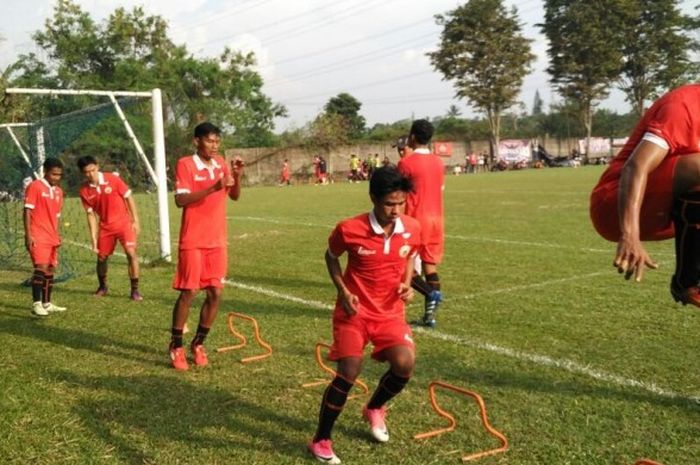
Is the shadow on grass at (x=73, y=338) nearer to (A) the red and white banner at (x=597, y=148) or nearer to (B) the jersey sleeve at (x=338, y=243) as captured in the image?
(B) the jersey sleeve at (x=338, y=243)

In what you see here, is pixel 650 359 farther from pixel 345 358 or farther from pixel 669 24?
pixel 669 24

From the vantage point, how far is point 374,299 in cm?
427

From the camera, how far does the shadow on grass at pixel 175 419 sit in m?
4.38

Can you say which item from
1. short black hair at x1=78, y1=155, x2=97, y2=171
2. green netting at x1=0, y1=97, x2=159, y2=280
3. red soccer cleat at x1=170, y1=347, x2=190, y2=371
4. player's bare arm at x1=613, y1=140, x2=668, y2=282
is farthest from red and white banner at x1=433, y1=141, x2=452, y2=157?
player's bare arm at x1=613, y1=140, x2=668, y2=282

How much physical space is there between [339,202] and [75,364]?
1969cm

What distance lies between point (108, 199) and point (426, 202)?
15.2 ft

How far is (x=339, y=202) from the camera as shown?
2573cm

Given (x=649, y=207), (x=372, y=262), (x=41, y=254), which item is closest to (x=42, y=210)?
(x=41, y=254)

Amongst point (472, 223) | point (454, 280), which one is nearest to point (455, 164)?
point (472, 223)

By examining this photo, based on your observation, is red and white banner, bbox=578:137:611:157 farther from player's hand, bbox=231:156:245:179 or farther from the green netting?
player's hand, bbox=231:156:245:179

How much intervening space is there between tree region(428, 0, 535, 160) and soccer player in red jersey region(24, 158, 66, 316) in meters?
57.1

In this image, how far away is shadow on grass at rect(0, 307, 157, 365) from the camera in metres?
6.60

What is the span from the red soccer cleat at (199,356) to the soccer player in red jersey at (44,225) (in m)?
3.24

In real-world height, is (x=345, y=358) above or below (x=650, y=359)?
above
